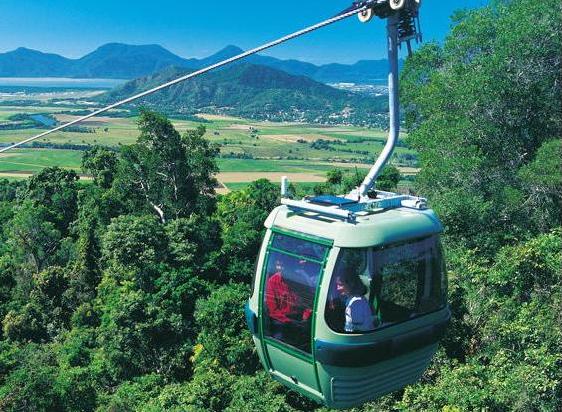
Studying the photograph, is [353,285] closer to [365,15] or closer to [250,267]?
[365,15]

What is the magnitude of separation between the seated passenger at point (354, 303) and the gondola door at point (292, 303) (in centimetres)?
31

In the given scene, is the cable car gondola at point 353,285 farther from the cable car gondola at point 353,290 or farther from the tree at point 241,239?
the tree at point 241,239

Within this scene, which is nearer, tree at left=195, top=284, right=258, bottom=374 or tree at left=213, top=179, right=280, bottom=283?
tree at left=195, top=284, right=258, bottom=374

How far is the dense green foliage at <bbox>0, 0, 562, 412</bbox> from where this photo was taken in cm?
1516

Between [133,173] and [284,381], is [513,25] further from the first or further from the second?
[133,173]

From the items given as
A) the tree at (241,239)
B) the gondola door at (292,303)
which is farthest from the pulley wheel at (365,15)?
the tree at (241,239)

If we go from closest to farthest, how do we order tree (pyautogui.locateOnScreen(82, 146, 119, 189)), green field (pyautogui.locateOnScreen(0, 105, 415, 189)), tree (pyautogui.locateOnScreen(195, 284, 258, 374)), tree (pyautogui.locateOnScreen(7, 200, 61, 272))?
1. tree (pyautogui.locateOnScreen(195, 284, 258, 374))
2. tree (pyautogui.locateOnScreen(7, 200, 61, 272))
3. tree (pyautogui.locateOnScreen(82, 146, 119, 189))
4. green field (pyautogui.locateOnScreen(0, 105, 415, 189))

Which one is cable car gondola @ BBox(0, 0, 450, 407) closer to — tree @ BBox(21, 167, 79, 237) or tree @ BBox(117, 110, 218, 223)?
tree @ BBox(117, 110, 218, 223)

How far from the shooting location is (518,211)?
64.9ft

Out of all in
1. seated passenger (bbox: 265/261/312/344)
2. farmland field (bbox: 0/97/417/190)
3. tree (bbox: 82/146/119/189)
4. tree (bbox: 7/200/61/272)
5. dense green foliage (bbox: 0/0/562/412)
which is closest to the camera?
seated passenger (bbox: 265/261/312/344)

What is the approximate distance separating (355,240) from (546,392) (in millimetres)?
8779

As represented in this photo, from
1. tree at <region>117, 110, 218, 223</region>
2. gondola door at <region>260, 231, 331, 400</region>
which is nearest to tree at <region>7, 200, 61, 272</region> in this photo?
tree at <region>117, 110, 218, 223</region>

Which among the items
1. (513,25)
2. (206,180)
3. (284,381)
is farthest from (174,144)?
(284,381)

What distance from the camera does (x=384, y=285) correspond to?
6727 millimetres
